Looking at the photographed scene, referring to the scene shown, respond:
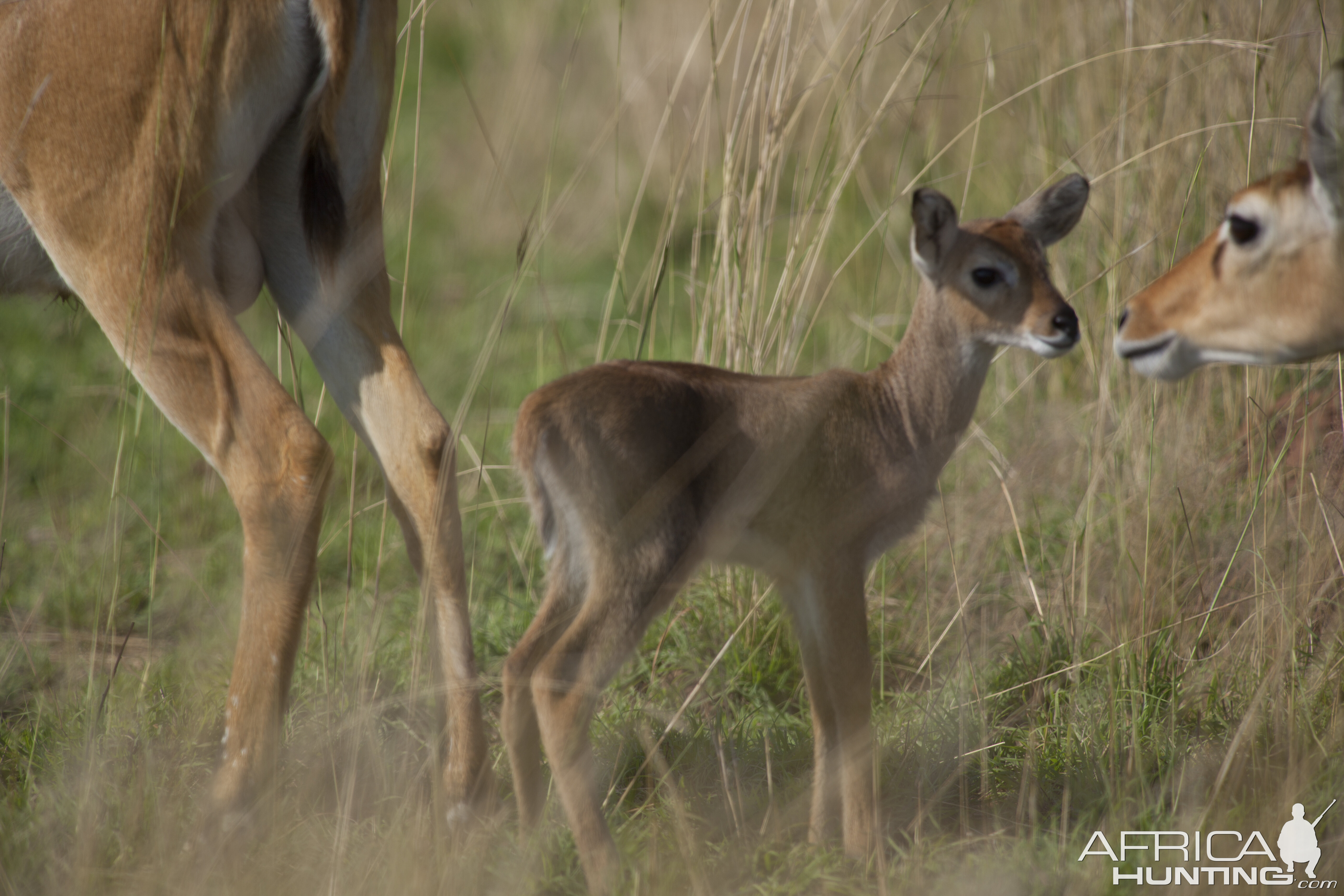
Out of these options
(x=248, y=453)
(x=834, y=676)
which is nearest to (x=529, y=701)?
(x=834, y=676)

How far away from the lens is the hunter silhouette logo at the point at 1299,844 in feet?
9.36

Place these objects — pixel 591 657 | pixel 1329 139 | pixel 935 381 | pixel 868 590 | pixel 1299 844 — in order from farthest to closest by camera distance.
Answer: pixel 868 590, pixel 935 381, pixel 591 657, pixel 1299 844, pixel 1329 139

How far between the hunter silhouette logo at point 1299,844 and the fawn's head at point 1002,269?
4.09ft

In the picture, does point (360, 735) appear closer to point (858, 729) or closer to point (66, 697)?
point (66, 697)

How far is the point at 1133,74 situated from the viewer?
4988 mm

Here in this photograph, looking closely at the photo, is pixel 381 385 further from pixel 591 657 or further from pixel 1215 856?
pixel 1215 856

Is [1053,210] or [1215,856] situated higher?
[1053,210]

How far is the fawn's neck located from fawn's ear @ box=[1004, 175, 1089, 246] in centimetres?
33

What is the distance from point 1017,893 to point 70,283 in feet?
8.73

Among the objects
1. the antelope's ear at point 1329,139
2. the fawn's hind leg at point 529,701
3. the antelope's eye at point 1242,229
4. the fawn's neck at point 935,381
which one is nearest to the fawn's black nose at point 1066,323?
the fawn's neck at point 935,381

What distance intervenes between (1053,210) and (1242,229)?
0.63 meters

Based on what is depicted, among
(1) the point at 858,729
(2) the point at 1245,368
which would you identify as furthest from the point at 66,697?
(2) the point at 1245,368

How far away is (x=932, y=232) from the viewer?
339 centimetres

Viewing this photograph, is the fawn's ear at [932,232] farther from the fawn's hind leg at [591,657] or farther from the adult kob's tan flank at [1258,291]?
the fawn's hind leg at [591,657]
